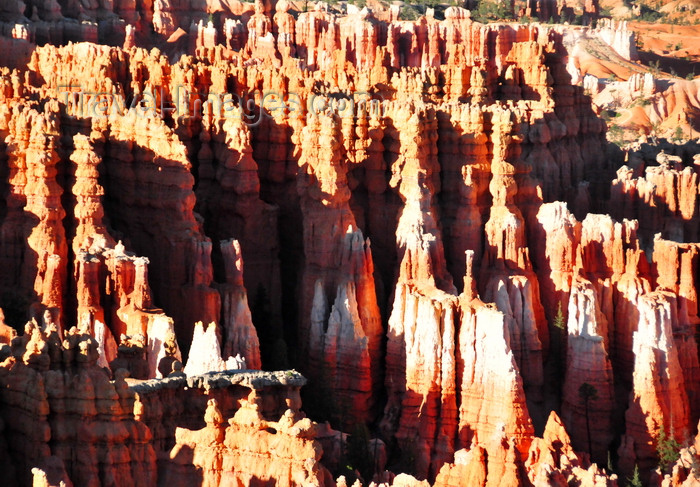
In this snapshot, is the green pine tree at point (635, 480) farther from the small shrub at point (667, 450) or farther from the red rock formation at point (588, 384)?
the red rock formation at point (588, 384)

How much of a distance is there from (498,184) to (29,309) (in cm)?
1131

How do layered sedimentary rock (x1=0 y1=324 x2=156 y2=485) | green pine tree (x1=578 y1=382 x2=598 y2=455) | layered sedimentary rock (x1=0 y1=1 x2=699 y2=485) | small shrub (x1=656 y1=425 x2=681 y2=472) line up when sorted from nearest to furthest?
layered sedimentary rock (x1=0 y1=324 x2=156 y2=485) < layered sedimentary rock (x1=0 y1=1 x2=699 y2=485) < small shrub (x1=656 y1=425 x2=681 y2=472) < green pine tree (x1=578 y1=382 x2=598 y2=455)

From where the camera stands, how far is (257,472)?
990 inches

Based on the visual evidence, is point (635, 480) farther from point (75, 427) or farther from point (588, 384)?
point (75, 427)

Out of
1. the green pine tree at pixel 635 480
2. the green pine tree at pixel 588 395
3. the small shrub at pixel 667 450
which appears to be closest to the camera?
the green pine tree at pixel 635 480

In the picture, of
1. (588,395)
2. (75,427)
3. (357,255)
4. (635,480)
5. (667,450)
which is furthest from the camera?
(357,255)

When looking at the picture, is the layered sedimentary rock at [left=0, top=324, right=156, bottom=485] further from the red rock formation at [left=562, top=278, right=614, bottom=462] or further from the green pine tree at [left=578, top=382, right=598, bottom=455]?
the green pine tree at [left=578, top=382, right=598, bottom=455]

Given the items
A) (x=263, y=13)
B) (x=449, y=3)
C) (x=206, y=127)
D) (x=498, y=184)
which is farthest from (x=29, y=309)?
(x=449, y=3)

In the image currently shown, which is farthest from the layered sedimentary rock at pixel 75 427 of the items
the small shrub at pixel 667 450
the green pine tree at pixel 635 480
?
the small shrub at pixel 667 450

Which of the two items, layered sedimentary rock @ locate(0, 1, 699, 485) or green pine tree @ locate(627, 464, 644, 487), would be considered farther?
layered sedimentary rock @ locate(0, 1, 699, 485)

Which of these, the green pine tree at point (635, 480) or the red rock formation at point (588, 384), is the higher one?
the red rock formation at point (588, 384)

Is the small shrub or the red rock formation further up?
the red rock formation

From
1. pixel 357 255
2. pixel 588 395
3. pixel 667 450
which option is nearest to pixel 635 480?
pixel 667 450

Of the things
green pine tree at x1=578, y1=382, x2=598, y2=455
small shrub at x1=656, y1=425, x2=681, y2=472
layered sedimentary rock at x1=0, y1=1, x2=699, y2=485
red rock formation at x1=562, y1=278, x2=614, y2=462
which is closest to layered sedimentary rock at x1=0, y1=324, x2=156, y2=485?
layered sedimentary rock at x1=0, y1=1, x2=699, y2=485
